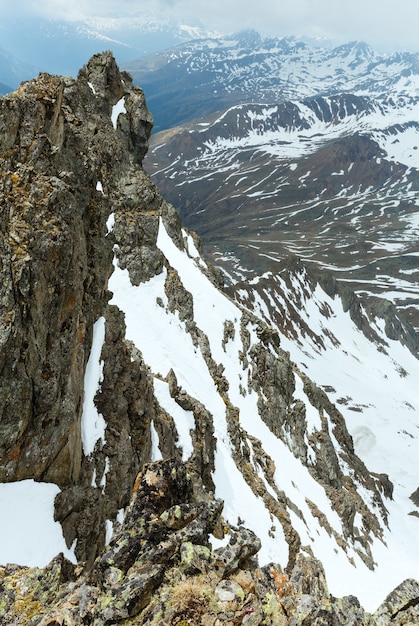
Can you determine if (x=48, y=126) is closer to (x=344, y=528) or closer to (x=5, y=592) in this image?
(x=5, y=592)

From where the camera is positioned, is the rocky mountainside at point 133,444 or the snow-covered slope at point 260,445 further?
the snow-covered slope at point 260,445

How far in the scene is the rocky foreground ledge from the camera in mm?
8688

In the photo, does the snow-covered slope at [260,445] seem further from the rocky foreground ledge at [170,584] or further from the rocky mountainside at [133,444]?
the rocky foreground ledge at [170,584]

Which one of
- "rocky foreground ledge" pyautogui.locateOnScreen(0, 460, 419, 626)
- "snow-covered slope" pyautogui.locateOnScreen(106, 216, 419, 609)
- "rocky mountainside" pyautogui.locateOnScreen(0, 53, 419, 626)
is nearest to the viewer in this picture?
"rocky foreground ledge" pyautogui.locateOnScreen(0, 460, 419, 626)

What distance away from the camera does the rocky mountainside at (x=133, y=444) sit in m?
9.76

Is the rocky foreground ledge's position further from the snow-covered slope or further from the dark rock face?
the snow-covered slope

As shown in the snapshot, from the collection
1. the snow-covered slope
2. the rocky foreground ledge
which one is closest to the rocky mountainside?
the rocky foreground ledge

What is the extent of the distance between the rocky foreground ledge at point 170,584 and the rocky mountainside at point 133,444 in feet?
0.13

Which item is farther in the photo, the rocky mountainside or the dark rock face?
the dark rock face

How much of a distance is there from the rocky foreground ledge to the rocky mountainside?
4 cm

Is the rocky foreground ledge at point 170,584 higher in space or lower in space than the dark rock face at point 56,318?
lower

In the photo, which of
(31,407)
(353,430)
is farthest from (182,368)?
(353,430)

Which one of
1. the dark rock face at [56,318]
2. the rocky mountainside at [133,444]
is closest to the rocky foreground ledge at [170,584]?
the rocky mountainside at [133,444]

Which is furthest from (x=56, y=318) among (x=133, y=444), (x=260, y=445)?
(x=260, y=445)
